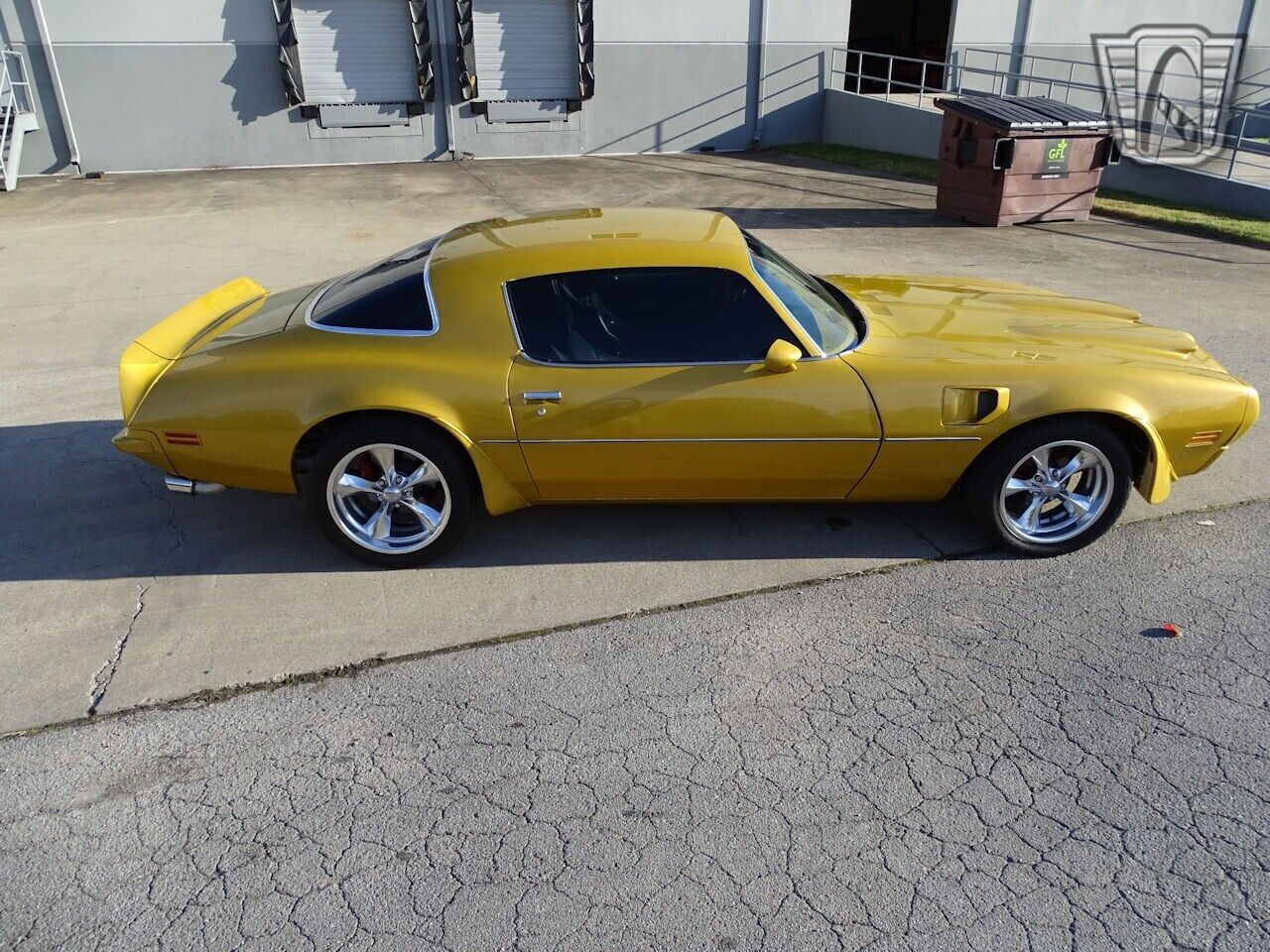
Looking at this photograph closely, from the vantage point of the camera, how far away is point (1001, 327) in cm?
458

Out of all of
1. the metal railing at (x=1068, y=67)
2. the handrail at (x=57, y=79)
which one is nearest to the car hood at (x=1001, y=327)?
the handrail at (x=57, y=79)

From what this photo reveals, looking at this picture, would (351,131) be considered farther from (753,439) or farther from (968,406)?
(968,406)

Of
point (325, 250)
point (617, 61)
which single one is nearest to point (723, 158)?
point (617, 61)

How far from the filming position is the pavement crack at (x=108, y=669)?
3.47 metres

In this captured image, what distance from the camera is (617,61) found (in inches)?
810

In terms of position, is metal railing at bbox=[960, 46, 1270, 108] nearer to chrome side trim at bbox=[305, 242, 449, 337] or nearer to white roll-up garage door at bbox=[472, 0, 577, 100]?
white roll-up garage door at bbox=[472, 0, 577, 100]

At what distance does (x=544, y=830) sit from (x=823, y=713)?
107cm

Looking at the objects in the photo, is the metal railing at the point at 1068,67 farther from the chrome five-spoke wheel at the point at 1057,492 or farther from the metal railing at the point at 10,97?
the chrome five-spoke wheel at the point at 1057,492

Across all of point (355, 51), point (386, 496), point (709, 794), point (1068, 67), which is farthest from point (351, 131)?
point (709, 794)

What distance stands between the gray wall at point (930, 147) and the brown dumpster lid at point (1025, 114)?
2.80m

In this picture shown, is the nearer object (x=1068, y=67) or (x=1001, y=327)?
(x=1001, y=327)

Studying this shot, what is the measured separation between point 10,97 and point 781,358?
18.2 metres

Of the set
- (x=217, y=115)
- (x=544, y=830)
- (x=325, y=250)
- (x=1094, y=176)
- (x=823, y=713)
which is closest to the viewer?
(x=544, y=830)

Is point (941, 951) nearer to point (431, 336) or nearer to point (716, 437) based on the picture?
point (716, 437)
